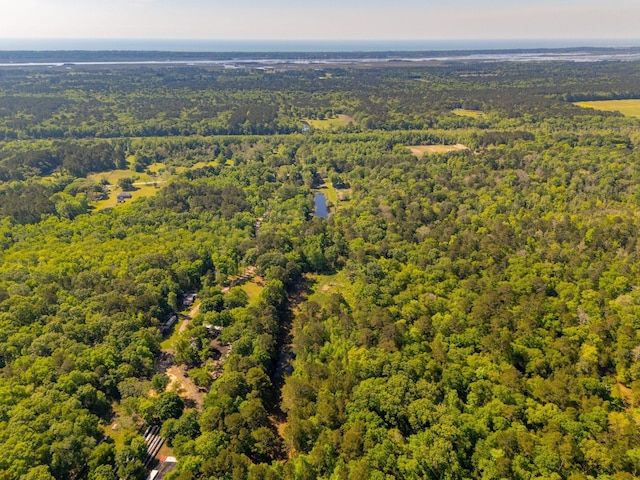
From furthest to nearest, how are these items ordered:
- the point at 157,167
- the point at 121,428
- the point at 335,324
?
the point at 157,167
the point at 335,324
the point at 121,428

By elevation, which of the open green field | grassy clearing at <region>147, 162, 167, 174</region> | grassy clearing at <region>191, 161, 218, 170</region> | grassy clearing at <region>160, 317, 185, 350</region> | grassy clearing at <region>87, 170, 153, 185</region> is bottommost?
grassy clearing at <region>160, 317, 185, 350</region>

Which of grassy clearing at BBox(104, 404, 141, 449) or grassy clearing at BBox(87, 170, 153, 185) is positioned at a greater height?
grassy clearing at BBox(87, 170, 153, 185)

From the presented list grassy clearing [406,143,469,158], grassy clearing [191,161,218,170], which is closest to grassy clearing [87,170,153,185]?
grassy clearing [191,161,218,170]

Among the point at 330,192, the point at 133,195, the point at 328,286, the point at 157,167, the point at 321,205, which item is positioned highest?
the point at 157,167

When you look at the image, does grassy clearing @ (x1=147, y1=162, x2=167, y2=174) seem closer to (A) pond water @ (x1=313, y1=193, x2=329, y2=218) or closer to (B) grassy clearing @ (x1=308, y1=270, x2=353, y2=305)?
(A) pond water @ (x1=313, y1=193, x2=329, y2=218)

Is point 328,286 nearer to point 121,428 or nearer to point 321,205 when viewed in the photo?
point 121,428

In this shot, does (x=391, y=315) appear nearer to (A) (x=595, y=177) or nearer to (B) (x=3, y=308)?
(B) (x=3, y=308)

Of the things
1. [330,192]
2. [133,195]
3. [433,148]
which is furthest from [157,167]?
[433,148]

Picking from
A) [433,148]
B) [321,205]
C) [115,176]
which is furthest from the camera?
[433,148]

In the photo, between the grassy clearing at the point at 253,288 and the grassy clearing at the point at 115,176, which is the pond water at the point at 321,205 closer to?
the grassy clearing at the point at 253,288
